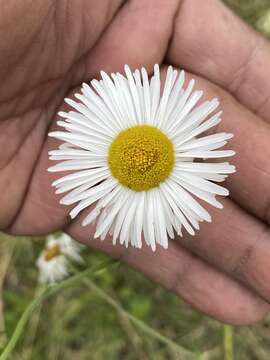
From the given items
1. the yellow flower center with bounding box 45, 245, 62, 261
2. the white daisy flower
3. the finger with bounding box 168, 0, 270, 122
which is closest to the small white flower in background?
the yellow flower center with bounding box 45, 245, 62, 261

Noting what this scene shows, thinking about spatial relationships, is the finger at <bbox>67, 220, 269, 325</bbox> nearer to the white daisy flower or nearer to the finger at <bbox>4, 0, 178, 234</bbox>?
the finger at <bbox>4, 0, 178, 234</bbox>

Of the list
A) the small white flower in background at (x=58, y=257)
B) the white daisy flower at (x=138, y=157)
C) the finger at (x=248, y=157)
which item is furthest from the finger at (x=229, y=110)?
the small white flower in background at (x=58, y=257)

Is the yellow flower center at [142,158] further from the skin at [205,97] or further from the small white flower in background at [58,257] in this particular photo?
the small white flower in background at [58,257]

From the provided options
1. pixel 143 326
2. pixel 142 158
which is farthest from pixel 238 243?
pixel 142 158

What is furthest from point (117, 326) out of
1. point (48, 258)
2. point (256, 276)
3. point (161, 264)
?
point (256, 276)

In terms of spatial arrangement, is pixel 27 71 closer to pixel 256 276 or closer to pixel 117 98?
pixel 117 98

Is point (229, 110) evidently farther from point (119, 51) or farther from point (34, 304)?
point (34, 304)
